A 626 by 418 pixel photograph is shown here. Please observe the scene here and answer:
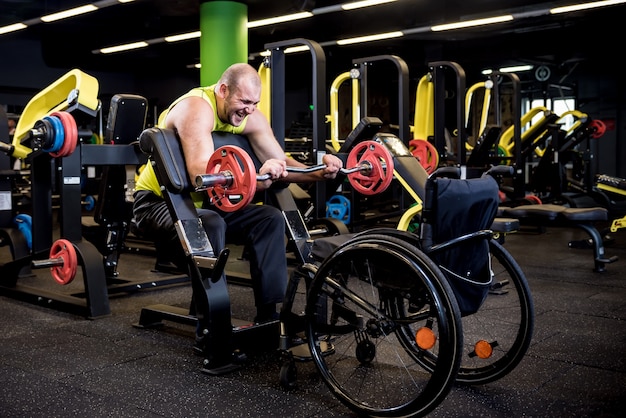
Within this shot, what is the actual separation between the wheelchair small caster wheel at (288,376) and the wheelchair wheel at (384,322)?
11 centimetres

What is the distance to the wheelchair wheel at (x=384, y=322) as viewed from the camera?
151cm

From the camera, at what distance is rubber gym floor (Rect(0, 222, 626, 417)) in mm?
1777

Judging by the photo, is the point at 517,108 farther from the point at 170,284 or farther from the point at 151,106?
the point at 151,106

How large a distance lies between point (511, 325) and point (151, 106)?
971 centimetres

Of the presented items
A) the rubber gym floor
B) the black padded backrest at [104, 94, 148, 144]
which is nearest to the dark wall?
the black padded backrest at [104, 94, 148, 144]

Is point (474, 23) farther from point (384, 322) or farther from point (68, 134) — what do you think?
point (384, 322)

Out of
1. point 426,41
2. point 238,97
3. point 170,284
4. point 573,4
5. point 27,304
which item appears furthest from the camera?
point 426,41

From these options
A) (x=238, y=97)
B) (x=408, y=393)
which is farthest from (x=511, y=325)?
(x=238, y=97)

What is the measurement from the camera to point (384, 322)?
1.71 metres

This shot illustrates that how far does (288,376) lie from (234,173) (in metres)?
0.65

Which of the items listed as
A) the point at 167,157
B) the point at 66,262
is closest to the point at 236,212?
the point at 167,157

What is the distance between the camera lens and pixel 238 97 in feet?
7.47

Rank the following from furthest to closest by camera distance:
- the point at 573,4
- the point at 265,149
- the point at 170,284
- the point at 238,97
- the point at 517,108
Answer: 1. the point at 573,4
2. the point at 517,108
3. the point at 170,284
4. the point at 265,149
5. the point at 238,97

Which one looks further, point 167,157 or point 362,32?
point 362,32
